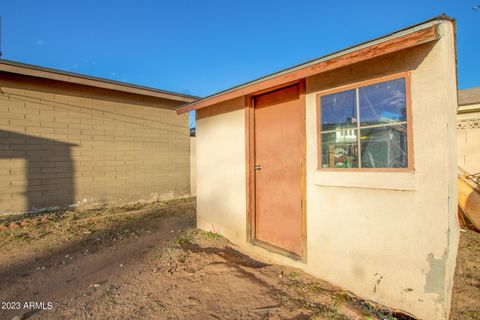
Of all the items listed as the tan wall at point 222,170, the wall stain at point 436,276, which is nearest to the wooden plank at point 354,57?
the tan wall at point 222,170

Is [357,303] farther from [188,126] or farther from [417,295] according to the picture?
[188,126]

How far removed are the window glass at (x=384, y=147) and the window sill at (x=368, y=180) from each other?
0.35 feet

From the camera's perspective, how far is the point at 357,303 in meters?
2.51

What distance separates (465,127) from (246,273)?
7.92 meters

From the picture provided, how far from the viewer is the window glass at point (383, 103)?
2.38 metres

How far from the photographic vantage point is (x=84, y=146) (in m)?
6.86

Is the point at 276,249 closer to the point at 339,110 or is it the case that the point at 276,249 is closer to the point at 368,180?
the point at 368,180

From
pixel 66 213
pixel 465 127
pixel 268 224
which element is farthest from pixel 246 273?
pixel 465 127

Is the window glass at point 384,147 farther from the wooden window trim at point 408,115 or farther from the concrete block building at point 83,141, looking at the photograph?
the concrete block building at point 83,141

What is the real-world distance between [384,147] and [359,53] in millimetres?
972

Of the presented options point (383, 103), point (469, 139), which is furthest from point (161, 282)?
point (469, 139)

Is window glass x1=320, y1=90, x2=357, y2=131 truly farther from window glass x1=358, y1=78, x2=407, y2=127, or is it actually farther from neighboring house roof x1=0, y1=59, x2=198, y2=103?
neighboring house roof x1=0, y1=59, x2=198, y2=103

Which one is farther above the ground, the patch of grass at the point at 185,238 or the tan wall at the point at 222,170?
the tan wall at the point at 222,170

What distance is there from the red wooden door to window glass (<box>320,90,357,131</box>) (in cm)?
31
